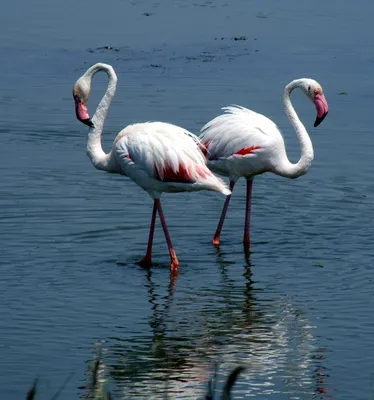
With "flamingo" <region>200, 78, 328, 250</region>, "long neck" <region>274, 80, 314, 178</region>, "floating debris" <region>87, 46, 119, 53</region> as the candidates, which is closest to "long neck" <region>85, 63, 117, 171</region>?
"flamingo" <region>200, 78, 328, 250</region>

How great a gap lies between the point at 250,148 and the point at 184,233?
37.5 inches

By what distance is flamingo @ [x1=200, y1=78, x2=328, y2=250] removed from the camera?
30.7 feet

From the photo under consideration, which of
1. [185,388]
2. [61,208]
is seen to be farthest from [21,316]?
[61,208]

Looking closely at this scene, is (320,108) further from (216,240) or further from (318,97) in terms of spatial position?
(216,240)

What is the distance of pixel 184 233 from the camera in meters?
9.61

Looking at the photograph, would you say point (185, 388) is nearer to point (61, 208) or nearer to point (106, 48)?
point (61, 208)

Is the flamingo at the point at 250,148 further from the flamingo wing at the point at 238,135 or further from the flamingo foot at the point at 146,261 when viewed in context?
the flamingo foot at the point at 146,261

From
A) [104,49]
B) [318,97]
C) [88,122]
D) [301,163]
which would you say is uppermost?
[318,97]

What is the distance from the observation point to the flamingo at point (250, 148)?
9.34m

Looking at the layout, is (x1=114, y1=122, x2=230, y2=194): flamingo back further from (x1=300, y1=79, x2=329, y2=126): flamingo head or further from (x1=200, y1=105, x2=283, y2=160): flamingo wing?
(x1=300, y1=79, x2=329, y2=126): flamingo head

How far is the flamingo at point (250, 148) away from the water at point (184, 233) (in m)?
0.57

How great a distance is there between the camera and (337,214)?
10055 mm

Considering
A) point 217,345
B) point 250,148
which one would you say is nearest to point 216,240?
point 250,148

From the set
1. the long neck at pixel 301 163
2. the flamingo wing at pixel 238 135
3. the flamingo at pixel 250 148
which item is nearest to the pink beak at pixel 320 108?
the flamingo at pixel 250 148
